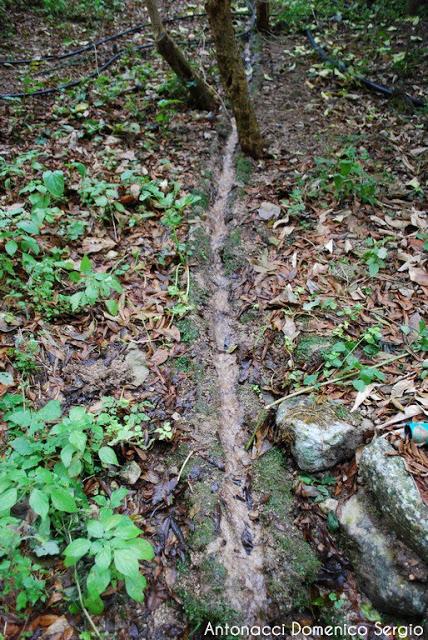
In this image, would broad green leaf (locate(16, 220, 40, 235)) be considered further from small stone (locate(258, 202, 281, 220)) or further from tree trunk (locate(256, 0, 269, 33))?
tree trunk (locate(256, 0, 269, 33))

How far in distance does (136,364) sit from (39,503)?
152cm

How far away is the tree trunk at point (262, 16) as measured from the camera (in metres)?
8.73

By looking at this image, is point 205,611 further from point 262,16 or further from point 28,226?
point 262,16

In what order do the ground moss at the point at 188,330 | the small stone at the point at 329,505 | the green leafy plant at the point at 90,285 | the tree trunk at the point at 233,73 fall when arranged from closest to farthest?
the small stone at the point at 329,505 < the green leafy plant at the point at 90,285 < the ground moss at the point at 188,330 < the tree trunk at the point at 233,73

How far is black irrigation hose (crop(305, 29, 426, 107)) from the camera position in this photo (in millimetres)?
6290

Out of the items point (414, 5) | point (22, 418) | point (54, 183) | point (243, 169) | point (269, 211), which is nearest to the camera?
point (22, 418)

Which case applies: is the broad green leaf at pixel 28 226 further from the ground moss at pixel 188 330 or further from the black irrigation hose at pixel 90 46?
the black irrigation hose at pixel 90 46

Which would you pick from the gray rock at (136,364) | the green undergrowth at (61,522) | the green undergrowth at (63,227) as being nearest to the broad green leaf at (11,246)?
the green undergrowth at (63,227)

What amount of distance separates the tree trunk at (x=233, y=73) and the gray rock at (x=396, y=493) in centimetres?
458

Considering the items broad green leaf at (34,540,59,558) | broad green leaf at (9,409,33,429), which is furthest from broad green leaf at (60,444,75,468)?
broad green leaf at (34,540,59,558)

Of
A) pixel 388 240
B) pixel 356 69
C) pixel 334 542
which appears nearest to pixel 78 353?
pixel 334 542

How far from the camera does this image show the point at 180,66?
6422 mm

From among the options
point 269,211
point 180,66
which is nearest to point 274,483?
point 269,211

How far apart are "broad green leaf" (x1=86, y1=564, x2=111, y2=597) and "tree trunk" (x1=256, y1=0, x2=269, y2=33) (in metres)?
10.3
